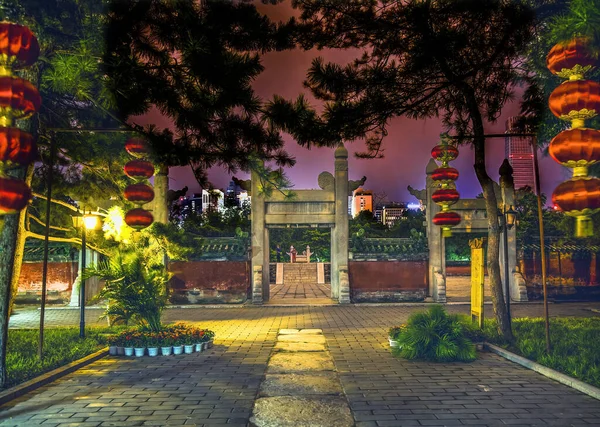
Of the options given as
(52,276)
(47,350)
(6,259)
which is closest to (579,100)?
(6,259)

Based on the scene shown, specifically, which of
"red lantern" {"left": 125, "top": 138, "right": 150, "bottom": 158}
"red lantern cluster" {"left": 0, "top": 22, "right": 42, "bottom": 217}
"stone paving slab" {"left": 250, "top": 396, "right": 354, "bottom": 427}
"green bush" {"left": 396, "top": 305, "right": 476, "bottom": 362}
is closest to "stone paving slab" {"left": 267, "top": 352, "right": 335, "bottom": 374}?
"green bush" {"left": 396, "top": 305, "right": 476, "bottom": 362}

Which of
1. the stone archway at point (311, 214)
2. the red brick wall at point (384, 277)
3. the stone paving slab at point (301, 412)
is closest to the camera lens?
the stone paving slab at point (301, 412)

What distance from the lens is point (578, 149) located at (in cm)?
416

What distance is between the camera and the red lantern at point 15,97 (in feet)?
15.0

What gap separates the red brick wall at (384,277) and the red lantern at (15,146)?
15811mm

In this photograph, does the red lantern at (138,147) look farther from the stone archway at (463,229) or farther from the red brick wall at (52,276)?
the red brick wall at (52,276)

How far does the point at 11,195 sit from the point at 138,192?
303cm

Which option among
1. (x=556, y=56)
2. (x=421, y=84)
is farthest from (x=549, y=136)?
(x=556, y=56)

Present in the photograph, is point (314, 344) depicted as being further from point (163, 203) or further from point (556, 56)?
point (163, 203)

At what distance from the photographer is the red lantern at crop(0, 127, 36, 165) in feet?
14.5

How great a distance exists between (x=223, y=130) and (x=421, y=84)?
14.0 feet

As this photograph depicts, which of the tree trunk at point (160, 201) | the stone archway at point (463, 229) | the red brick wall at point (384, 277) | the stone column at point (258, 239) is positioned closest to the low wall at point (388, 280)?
the red brick wall at point (384, 277)

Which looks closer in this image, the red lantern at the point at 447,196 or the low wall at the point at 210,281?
the red lantern at the point at 447,196

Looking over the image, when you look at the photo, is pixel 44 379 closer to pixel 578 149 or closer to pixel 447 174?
pixel 578 149
